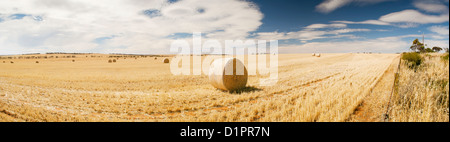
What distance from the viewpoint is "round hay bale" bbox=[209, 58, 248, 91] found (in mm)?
8906

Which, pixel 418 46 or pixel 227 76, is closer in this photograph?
pixel 227 76

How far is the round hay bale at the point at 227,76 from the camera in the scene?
8906 millimetres

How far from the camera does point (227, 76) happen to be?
29.3ft

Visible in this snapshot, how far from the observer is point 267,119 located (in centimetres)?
500

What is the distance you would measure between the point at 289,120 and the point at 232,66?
489 cm

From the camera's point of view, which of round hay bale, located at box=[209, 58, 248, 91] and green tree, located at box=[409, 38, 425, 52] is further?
green tree, located at box=[409, 38, 425, 52]

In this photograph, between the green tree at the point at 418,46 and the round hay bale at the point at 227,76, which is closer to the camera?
the round hay bale at the point at 227,76
